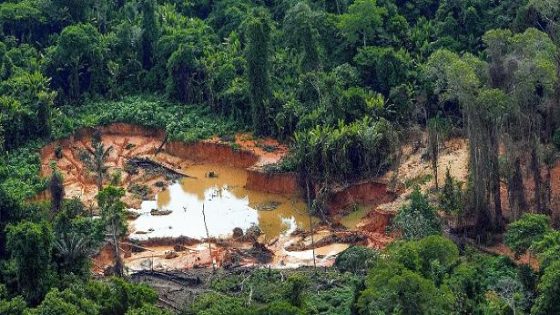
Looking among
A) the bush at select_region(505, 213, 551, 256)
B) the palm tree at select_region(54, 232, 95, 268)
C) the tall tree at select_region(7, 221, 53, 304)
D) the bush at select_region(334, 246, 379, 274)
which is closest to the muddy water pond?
the bush at select_region(334, 246, 379, 274)

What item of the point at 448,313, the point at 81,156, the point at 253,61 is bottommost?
the point at 448,313

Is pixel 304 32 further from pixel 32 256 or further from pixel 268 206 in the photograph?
pixel 32 256

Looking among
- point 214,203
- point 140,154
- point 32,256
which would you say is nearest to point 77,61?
point 140,154

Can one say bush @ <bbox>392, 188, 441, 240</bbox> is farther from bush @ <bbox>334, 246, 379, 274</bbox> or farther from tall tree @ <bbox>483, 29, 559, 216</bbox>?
tall tree @ <bbox>483, 29, 559, 216</bbox>

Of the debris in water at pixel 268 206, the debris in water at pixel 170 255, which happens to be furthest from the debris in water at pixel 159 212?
the debris in water at pixel 170 255

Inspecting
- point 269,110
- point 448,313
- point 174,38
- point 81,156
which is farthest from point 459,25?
point 448,313

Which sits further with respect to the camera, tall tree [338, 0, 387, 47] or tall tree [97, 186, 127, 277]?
tall tree [338, 0, 387, 47]

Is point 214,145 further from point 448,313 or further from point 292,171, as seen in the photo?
point 448,313
